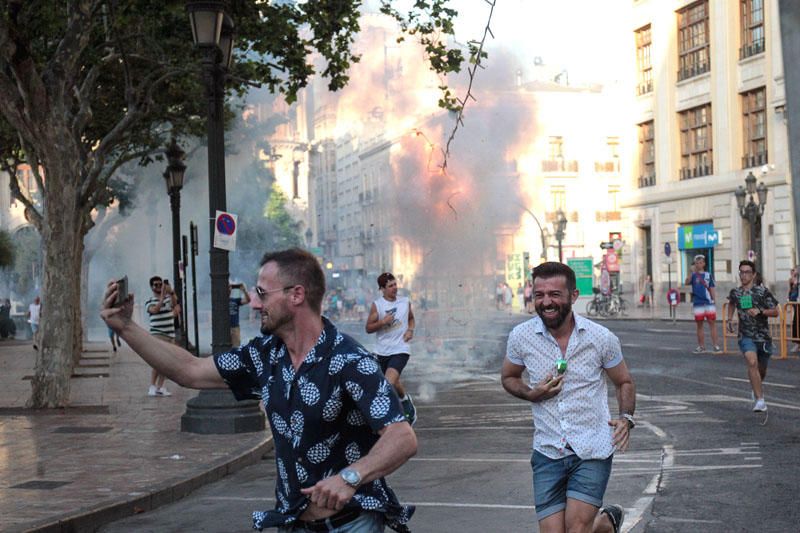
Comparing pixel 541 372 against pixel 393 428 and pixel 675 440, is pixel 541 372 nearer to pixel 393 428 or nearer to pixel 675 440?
pixel 393 428

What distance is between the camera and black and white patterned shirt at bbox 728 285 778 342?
13516 millimetres

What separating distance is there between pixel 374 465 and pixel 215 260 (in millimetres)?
10575

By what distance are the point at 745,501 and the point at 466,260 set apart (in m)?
21.1

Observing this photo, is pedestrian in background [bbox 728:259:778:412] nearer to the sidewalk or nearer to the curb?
the sidewalk

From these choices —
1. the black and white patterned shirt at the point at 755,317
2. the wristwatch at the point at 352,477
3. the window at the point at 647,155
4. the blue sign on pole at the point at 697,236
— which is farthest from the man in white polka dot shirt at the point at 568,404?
the window at the point at 647,155

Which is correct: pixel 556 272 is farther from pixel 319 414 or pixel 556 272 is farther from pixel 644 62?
pixel 644 62

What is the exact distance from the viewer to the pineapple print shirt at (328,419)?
12.9ft

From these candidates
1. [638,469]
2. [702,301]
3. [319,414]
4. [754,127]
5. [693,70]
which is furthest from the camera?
[693,70]

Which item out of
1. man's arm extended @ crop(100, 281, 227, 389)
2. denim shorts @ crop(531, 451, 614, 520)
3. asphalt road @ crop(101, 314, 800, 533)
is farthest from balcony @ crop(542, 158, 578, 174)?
man's arm extended @ crop(100, 281, 227, 389)

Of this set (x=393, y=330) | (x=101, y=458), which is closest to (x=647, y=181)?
(x=393, y=330)

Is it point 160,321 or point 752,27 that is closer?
point 160,321

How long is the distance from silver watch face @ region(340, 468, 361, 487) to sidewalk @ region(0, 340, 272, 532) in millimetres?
4961

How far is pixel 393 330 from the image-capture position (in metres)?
13.8

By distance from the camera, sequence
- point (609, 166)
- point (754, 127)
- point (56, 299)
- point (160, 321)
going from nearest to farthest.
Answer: point (56, 299) < point (160, 321) < point (754, 127) < point (609, 166)
